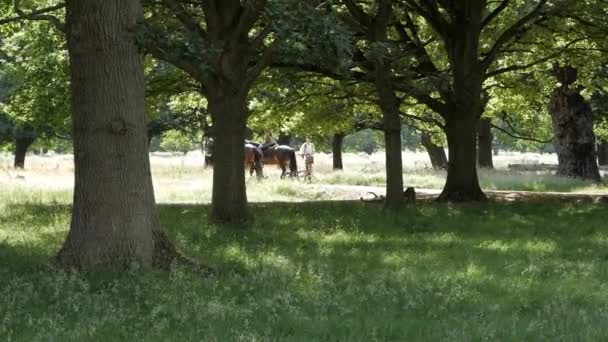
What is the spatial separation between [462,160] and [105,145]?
12.1 metres

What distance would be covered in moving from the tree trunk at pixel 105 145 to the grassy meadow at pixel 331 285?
505mm

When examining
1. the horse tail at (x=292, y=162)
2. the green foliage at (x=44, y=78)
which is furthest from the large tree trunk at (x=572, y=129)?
the green foliage at (x=44, y=78)

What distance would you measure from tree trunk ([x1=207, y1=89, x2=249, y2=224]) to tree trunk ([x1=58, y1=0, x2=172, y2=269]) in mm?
5151

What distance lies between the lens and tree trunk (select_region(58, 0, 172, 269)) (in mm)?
8711

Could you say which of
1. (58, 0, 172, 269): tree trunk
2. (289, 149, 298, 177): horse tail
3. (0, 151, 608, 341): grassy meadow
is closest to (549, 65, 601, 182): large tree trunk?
(289, 149, 298, 177): horse tail

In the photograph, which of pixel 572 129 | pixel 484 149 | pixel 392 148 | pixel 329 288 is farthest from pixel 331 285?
pixel 484 149

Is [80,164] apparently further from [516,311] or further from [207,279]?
[516,311]

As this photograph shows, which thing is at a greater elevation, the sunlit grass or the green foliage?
the green foliage

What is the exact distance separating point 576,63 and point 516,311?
50.6 feet

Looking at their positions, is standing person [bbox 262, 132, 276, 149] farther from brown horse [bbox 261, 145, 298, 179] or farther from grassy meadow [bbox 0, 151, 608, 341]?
grassy meadow [bbox 0, 151, 608, 341]

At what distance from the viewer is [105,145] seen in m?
8.77

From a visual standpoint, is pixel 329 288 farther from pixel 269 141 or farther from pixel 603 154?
pixel 603 154

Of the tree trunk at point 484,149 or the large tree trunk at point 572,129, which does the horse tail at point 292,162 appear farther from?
the tree trunk at point 484,149

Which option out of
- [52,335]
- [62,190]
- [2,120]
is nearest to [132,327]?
[52,335]
